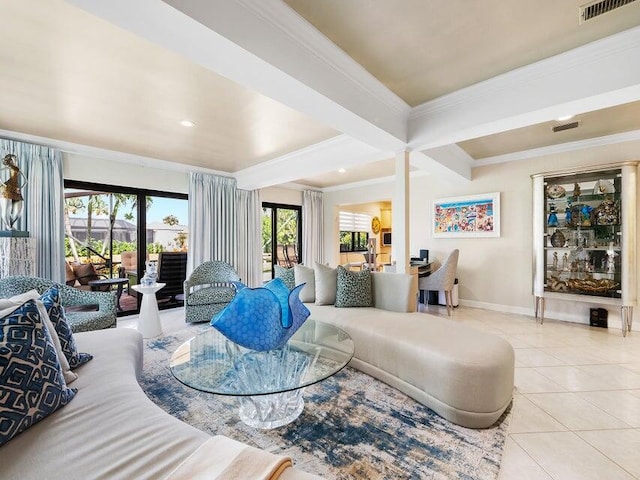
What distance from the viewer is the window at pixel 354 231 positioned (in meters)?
8.46

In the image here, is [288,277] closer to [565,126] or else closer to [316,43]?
[316,43]

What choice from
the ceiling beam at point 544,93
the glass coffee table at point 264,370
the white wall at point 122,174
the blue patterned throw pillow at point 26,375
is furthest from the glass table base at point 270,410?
the white wall at point 122,174

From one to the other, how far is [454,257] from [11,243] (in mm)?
5596

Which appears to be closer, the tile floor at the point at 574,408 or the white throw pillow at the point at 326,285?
the tile floor at the point at 574,408

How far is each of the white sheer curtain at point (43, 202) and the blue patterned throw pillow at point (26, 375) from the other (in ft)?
10.1

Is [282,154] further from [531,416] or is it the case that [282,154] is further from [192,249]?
[531,416]

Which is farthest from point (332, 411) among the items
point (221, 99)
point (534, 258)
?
point (534, 258)

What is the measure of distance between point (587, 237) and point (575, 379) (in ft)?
7.43

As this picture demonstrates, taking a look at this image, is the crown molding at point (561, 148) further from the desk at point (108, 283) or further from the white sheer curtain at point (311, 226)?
the desk at point (108, 283)

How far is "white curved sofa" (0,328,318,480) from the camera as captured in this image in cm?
84

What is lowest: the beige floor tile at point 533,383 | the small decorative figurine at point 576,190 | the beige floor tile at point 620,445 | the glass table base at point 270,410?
the beige floor tile at point 620,445

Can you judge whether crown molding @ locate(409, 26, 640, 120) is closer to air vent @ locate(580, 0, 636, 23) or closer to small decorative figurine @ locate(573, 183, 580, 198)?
air vent @ locate(580, 0, 636, 23)

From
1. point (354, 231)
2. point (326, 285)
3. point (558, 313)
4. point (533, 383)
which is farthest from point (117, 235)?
point (558, 313)

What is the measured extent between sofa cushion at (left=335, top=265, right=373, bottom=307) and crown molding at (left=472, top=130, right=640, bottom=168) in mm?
3183
